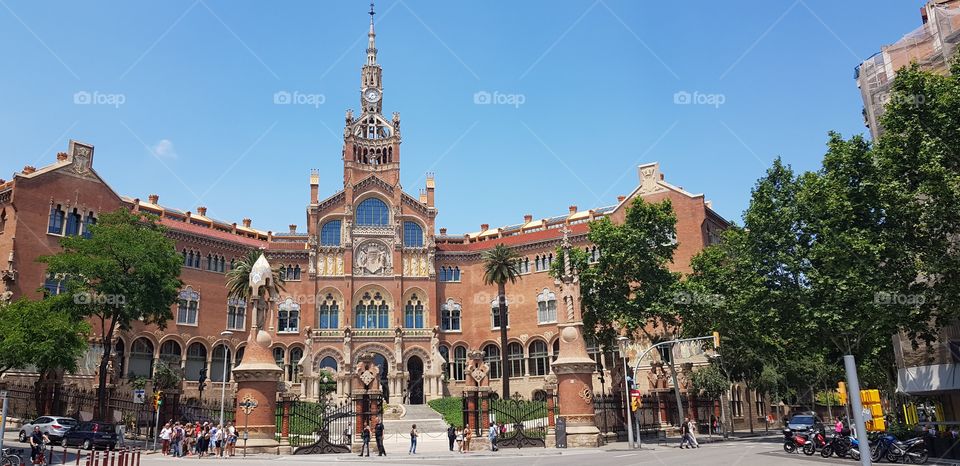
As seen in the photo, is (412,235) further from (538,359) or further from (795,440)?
(795,440)

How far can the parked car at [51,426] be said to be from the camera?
30766 mm

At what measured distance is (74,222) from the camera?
159 ft

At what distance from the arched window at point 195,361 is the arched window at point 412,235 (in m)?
20.5

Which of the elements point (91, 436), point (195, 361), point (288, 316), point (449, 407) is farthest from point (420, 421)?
point (91, 436)

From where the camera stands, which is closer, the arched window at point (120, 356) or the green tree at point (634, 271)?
the green tree at point (634, 271)

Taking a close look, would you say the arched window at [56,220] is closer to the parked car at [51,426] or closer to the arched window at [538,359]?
the parked car at [51,426]

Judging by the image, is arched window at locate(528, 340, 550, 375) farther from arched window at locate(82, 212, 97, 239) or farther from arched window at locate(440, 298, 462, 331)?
arched window at locate(82, 212, 97, 239)

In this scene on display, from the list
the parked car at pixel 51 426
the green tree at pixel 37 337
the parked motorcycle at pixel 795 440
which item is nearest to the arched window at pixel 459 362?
the green tree at pixel 37 337

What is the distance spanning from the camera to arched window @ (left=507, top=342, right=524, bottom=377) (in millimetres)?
63625

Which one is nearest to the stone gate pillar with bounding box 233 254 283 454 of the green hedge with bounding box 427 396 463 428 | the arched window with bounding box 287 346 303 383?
the green hedge with bounding box 427 396 463 428

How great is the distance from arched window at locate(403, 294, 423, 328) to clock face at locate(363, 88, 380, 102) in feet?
73.3

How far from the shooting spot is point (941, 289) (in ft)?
79.2

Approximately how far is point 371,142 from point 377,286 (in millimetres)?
15457

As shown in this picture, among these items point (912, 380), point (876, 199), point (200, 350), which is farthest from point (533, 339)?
point (876, 199)
